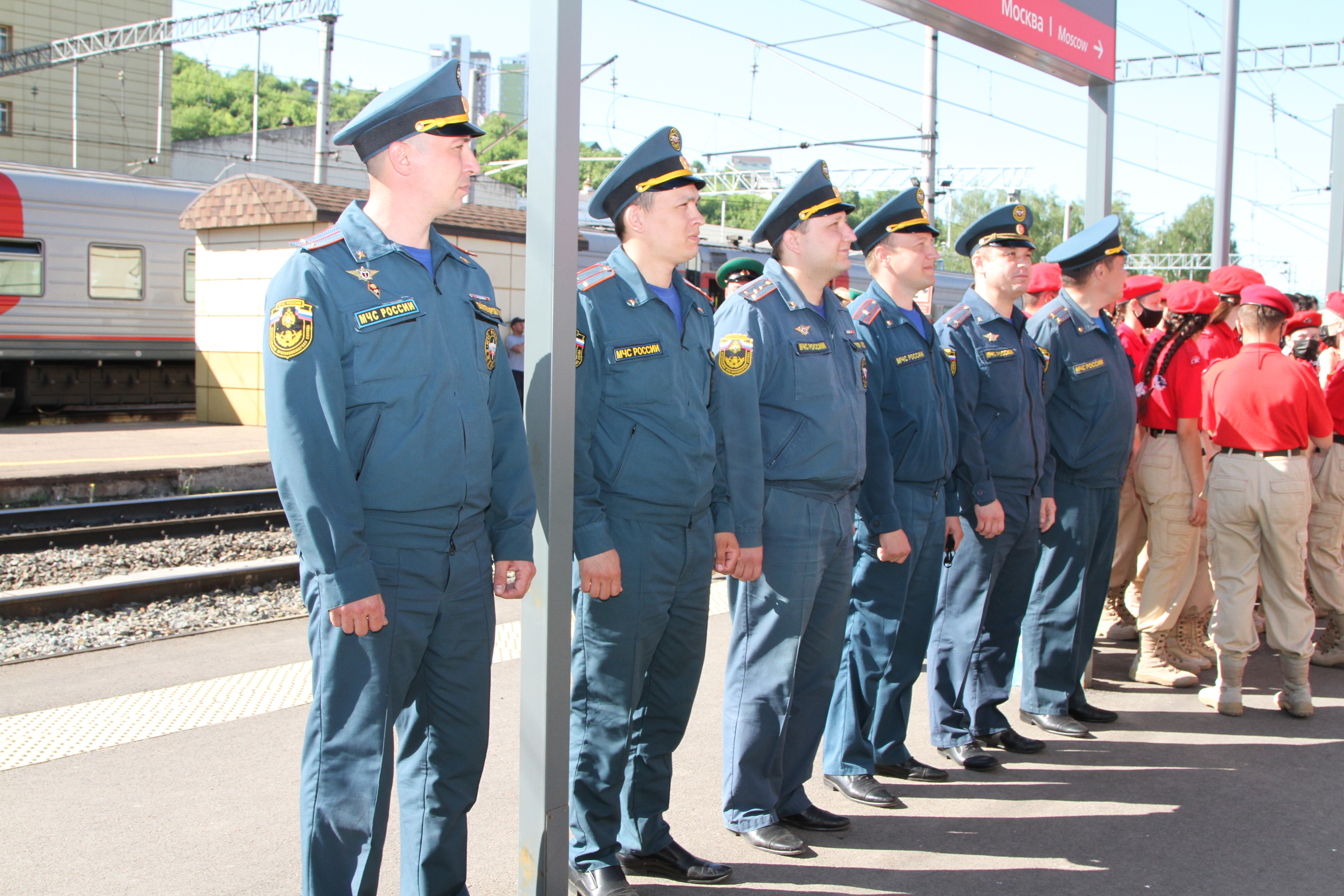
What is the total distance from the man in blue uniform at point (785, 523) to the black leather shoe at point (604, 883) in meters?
0.57

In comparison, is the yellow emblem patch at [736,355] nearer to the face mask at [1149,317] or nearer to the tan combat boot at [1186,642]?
the tan combat boot at [1186,642]

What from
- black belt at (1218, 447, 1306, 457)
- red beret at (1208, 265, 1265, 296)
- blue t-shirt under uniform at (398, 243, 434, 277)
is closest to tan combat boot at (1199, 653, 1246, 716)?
black belt at (1218, 447, 1306, 457)

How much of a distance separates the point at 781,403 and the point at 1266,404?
278 cm

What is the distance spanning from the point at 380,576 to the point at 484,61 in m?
101

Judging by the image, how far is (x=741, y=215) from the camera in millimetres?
71625

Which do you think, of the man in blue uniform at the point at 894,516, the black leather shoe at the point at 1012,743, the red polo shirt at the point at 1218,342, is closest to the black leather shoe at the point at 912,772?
the man in blue uniform at the point at 894,516

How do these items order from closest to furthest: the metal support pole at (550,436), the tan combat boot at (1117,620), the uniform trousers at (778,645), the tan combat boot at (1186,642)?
the metal support pole at (550,436), the uniform trousers at (778,645), the tan combat boot at (1186,642), the tan combat boot at (1117,620)

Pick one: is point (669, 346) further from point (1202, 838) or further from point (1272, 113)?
→ point (1272, 113)

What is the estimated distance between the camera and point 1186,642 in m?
6.18

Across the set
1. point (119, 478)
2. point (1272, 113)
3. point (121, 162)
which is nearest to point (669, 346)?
point (119, 478)

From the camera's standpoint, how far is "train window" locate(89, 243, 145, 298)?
16.6 metres

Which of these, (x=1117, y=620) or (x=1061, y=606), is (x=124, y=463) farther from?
(x=1061, y=606)

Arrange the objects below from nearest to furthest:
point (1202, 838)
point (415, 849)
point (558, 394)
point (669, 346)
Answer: point (415, 849) < point (558, 394) < point (669, 346) < point (1202, 838)

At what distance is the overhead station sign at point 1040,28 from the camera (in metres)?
4.84
